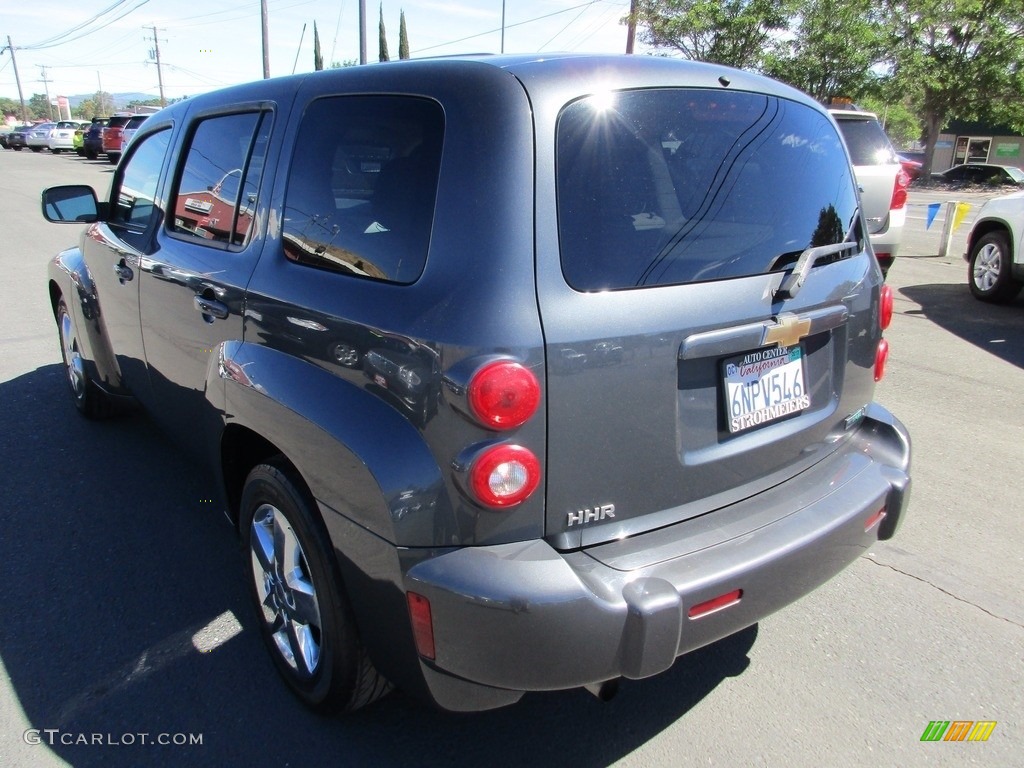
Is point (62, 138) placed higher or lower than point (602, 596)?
lower

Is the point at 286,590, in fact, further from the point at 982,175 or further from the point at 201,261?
the point at 982,175

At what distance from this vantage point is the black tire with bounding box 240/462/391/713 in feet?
7.00

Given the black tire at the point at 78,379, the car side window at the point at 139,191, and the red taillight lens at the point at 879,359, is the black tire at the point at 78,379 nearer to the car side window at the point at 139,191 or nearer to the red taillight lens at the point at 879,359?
the car side window at the point at 139,191

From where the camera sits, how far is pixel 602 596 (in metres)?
1.78

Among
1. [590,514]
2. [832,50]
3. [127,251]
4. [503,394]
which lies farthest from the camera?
[832,50]

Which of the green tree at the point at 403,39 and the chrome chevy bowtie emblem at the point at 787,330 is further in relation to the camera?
the green tree at the point at 403,39

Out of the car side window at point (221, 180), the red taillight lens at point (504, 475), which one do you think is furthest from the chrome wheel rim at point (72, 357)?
the red taillight lens at point (504, 475)

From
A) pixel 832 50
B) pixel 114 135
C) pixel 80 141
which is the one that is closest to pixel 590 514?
pixel 114 135

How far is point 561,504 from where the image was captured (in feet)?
6.10

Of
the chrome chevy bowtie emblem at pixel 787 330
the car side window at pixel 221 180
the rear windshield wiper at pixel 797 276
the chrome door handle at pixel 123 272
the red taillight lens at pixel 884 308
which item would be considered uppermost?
the car side window at pixel 221 180

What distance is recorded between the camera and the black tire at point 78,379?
4520mm

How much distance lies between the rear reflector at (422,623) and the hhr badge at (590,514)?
0.40m

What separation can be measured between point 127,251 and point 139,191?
39 centimetres

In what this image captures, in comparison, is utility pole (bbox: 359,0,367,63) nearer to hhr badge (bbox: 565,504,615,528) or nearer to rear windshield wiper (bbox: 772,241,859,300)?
rear windshield wiper (bbox: 772,241,859,300)
